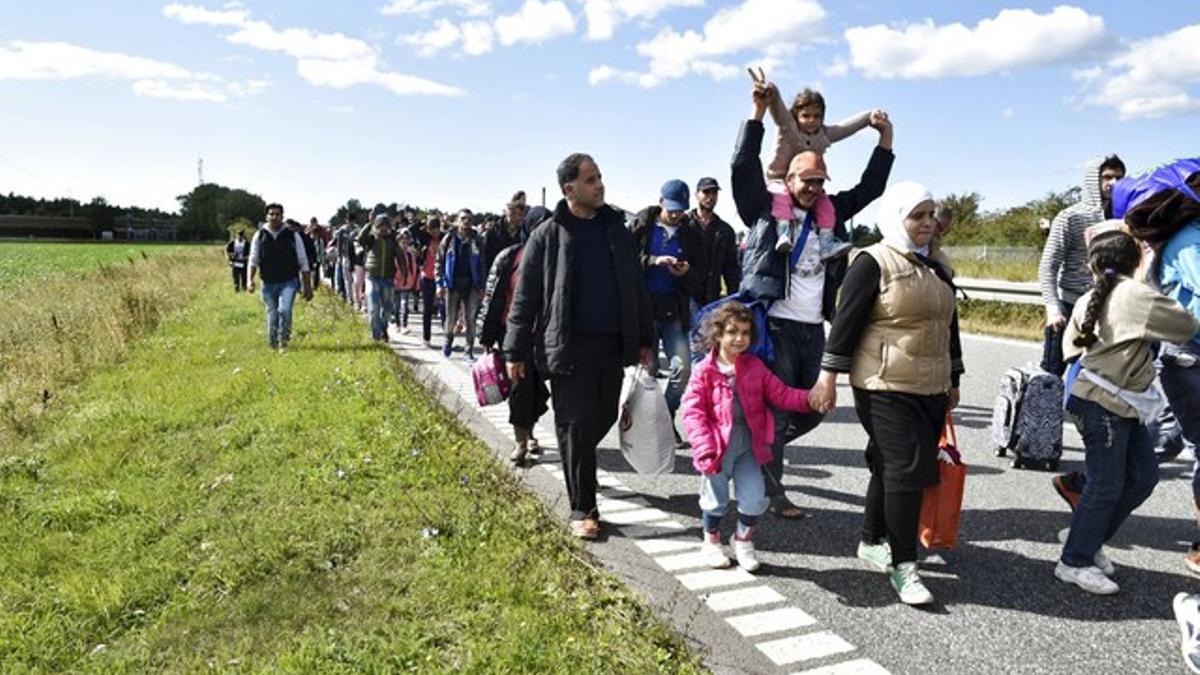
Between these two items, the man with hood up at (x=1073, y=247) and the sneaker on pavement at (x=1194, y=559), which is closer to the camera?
the sneaker on pavement at (x=1194, y=559)

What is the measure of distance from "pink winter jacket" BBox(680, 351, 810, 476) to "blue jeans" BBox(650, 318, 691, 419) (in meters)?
2.29

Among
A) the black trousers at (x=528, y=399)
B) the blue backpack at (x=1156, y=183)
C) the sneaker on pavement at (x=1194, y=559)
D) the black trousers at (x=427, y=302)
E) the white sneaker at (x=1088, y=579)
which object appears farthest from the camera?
the black trousers at (x=427, y=302)

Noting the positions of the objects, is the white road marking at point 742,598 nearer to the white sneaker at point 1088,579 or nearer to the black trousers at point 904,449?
the black trousers at point 904,449

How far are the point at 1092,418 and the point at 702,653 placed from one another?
2.14 m

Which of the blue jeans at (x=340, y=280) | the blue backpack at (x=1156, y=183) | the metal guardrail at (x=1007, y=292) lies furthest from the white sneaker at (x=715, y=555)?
the blue jeans at (x=340, y=280)

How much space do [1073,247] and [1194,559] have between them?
2737 millimetres

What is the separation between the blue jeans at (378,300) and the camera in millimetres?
13312

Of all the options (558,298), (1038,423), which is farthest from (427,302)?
(1038,423)

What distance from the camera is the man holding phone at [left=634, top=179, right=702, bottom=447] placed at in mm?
6930

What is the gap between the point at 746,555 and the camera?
14.3 ft

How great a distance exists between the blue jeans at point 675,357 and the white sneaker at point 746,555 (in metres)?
2.43

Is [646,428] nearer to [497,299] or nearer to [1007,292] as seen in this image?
[497,299]

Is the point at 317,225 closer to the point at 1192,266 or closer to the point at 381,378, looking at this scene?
the point at 381,378

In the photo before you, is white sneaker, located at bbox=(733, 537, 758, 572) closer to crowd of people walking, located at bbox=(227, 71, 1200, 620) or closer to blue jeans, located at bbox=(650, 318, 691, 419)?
crowd of people walking, located at bbox=(227, 71, 1200, 620)
